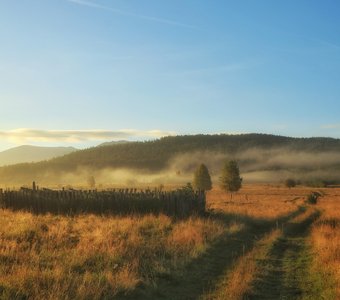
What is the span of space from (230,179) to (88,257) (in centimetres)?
5417

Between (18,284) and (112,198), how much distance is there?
1873 centimetres

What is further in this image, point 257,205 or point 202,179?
point 202,179

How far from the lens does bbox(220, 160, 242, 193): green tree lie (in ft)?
214

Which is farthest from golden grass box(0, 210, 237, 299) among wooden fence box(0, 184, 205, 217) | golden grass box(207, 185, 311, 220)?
golden grass box(207, 185, 311, 220)

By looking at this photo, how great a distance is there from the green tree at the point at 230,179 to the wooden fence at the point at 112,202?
3768cm

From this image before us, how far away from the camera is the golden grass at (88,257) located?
30.6 ft

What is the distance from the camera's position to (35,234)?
1642cm

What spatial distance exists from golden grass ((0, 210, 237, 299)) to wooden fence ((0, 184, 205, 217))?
702 centimetres

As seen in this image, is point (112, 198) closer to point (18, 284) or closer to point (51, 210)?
point (51, 210)

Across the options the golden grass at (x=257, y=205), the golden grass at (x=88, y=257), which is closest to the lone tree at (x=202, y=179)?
the golden grass at (x=257, y=205)

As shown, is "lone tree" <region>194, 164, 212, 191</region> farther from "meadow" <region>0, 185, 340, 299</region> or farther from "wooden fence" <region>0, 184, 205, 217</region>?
"meadow" <region>0, 185, 340, 299</region>

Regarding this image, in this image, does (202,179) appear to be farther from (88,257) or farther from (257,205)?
(88,257)

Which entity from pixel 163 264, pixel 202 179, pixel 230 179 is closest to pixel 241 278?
pixel 163 264

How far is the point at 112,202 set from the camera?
27.9 m
